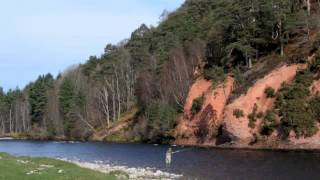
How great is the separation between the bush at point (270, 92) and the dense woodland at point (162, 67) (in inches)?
89.6

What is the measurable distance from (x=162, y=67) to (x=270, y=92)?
50.7 meters

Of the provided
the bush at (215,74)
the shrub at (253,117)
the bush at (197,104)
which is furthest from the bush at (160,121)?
the shrub at (253,117)

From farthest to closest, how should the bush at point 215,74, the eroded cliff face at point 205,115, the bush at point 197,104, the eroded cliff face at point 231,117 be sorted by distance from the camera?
the bush at point 215,74, the bush at point 197,104, the eroded cliff face at point 205,115, the eroded cliff face at point 231,117

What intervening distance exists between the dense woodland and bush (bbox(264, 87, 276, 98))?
2275mm

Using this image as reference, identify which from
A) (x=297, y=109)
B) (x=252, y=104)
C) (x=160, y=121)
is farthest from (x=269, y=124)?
(x=160, y=121)

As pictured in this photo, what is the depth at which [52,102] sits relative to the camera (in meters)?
168

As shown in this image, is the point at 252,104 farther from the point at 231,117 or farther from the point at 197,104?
the point at 197,104

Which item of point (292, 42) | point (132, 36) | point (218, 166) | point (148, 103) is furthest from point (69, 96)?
point (218, 166)

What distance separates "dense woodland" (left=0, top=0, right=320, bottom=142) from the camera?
297 feet

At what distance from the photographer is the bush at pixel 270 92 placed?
76.4 m

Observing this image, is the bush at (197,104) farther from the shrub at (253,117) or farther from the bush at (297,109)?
the bush at (297,109)

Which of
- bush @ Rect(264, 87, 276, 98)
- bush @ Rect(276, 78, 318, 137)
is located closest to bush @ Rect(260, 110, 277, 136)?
bush @ Rect(276, 78, 318, 137)

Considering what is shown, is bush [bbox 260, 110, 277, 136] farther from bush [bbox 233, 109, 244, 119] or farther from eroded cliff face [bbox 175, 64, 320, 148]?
bush [bbox 233, 109, 244, 119]

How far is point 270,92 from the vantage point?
7681cm
